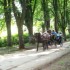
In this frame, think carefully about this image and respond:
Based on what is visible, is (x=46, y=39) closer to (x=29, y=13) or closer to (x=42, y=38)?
(x=42, y=38)

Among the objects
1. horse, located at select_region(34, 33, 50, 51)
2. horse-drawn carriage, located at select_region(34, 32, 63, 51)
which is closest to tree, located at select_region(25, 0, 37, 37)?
horse-drawn carriage, located at select_region(34, 32, 63, 51)

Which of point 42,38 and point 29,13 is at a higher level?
point 29,13

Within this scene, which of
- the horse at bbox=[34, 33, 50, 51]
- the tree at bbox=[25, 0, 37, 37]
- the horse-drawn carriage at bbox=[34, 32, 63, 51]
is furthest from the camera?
the tree at bbox=[25, 0, 37, 37]

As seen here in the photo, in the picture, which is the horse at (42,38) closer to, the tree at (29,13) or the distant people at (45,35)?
the distant people at (45,35)

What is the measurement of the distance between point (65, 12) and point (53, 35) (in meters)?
20.6

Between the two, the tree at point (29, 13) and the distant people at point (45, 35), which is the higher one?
the tree at point (29, 13)

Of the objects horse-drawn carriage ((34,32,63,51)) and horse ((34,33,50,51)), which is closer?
horse ((34,33,50,51))

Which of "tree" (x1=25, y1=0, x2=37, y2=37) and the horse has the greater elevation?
"tree" (x1=25, y1=0, x2=37, y2=37)

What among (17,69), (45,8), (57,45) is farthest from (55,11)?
(17,69)

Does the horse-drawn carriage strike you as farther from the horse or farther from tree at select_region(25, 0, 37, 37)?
tree at select_region(25, 0, 37, 37)

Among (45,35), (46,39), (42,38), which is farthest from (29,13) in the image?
(42,38)

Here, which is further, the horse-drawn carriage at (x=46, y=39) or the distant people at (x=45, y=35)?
the distant people at (x=45, y=35)

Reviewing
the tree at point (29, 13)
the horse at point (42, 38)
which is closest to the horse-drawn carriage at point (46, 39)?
the horse at point (42, 38)

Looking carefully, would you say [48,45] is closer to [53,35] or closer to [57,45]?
[53,35]
